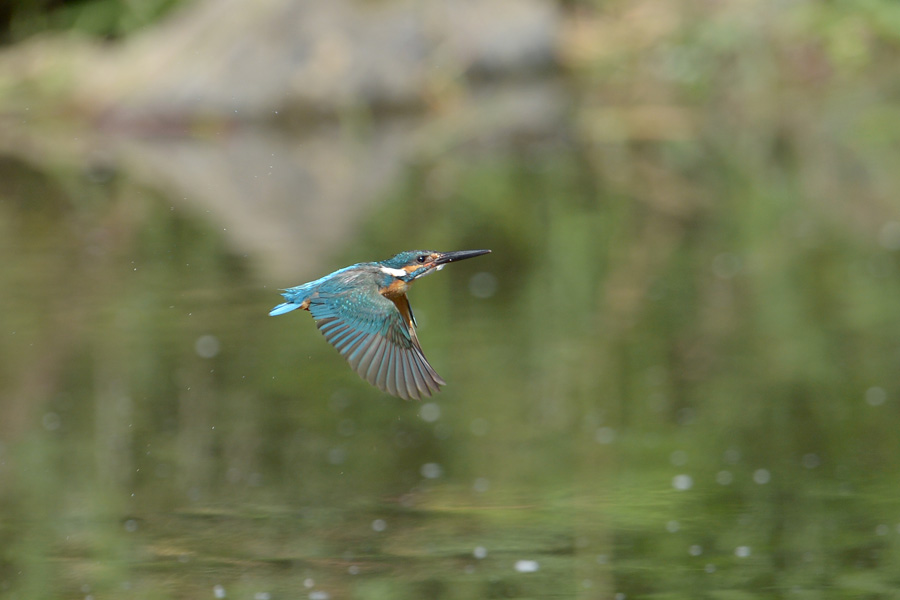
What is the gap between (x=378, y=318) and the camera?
110 inches

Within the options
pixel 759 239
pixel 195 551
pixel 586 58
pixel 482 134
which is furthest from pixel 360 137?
pixel 195 551

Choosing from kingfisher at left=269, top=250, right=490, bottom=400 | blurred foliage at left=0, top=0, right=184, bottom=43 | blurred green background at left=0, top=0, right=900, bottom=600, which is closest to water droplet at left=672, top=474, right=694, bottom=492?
blurred green background at left=0, top=0, right=900, bottom=600

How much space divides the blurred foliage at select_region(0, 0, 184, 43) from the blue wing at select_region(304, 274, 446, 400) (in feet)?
39.2

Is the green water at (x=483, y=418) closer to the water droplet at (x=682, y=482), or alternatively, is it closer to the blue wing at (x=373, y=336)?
the water droplet at (x=682, y=482)

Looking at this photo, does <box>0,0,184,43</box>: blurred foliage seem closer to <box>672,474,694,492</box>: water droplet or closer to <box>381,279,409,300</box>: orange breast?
<box>672,474,694,492</box>: water droplet

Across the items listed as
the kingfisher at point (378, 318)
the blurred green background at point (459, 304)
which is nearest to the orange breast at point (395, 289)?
the kingfisher at point (378, 318)

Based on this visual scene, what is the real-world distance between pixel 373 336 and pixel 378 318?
41 mm

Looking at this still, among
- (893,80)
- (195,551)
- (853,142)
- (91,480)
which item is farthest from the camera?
(893,80)

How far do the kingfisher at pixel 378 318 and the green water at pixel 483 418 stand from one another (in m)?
1.55

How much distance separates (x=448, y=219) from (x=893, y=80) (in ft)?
23.6

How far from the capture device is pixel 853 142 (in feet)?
37.5

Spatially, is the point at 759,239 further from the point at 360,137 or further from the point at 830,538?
the point at 360,137

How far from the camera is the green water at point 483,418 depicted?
4336mm

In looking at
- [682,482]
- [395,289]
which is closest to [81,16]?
[682,482]
